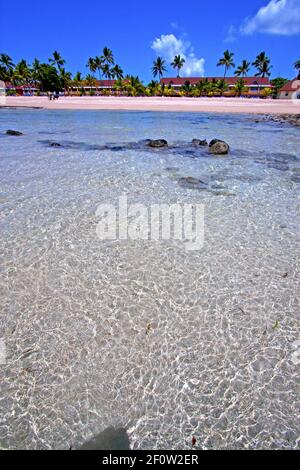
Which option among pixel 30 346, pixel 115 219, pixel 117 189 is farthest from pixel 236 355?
pixel 117 189

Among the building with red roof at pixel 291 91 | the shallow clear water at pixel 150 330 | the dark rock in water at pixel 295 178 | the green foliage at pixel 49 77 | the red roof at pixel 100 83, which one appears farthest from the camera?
the red roof at pixel 100 83

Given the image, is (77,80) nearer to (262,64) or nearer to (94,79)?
(94,79)

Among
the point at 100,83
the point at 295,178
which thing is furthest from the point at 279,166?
the point at 100,83

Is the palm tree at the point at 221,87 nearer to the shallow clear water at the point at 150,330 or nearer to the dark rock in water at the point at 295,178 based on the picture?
the dark rock in water at the point at 295,178

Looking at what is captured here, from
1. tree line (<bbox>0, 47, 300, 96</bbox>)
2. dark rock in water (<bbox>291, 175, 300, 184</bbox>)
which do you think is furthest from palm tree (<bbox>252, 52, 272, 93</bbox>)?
dark rock in water (<bbox>291, 175, 300, 184</bbox>)

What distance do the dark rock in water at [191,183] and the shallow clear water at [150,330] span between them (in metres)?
1.38

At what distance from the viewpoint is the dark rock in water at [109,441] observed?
2.29 m

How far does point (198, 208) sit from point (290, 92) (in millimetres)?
77389

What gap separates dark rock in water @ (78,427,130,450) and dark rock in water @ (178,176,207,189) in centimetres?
693

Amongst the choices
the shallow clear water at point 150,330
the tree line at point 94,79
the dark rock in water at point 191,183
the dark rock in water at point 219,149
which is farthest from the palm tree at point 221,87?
the shallow clear water at point 150,330

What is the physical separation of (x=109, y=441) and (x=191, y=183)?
7433 millimetres

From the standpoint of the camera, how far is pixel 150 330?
3.39 meters

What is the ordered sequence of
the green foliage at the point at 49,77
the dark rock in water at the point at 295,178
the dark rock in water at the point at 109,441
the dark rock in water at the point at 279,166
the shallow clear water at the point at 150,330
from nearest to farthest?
1. the dark rock in water at the point at 109,441
2. the shallow clear water at the point at 150,330
3. the dark rock in water at the point at 295,178
4. the dark rock in water at the point at 279,166
5. the green foliage at the point at 49,77
